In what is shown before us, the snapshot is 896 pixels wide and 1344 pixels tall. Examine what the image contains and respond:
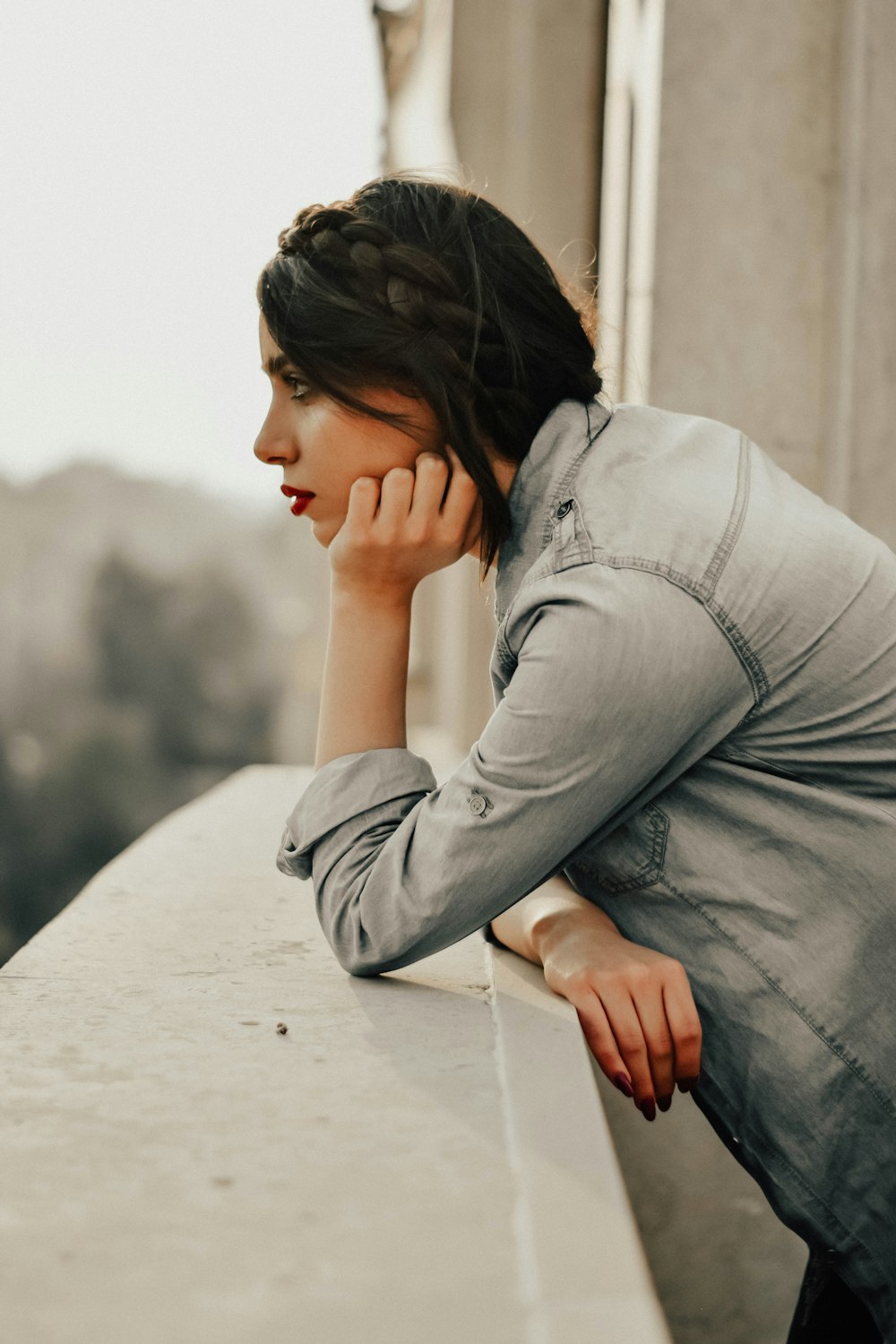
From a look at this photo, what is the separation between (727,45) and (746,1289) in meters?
2.48

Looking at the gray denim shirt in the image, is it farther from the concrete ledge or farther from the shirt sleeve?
the concrete ledge

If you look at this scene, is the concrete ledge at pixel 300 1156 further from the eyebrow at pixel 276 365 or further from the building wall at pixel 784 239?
the building wall at pixel 784 239

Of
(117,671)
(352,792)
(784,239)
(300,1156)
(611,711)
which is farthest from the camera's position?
(117,671)

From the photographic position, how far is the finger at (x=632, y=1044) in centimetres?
114

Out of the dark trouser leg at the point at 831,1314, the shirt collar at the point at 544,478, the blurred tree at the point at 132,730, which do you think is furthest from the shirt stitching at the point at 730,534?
the blurred tree at the point at 132,730

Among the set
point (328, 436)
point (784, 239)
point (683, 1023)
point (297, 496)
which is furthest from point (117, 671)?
point (683, 1023)

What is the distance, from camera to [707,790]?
3.80ft

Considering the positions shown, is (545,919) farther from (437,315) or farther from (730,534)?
(437,315)

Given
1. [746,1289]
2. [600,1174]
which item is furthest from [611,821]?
[746,1289]

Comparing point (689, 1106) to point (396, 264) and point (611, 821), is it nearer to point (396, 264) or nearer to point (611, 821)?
point (611, 821)

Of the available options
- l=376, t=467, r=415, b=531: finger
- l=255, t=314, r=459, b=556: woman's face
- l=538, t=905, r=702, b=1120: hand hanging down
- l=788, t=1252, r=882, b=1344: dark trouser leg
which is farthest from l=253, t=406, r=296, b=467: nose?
l=788, t=1252, r=882, b=1344: dark trouser leg

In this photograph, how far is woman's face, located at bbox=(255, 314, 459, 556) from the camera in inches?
49.2

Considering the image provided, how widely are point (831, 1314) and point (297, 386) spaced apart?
1120 mm

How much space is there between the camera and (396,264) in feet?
3.91
